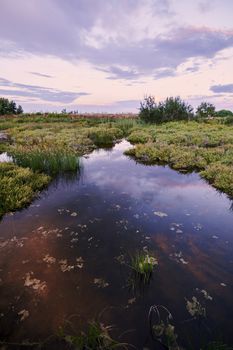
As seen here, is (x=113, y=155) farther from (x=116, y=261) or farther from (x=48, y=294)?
(x=48, y=294)

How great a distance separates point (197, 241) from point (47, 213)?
13.6 feet

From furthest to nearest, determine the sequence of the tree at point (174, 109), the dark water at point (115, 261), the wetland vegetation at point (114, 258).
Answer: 1. the tree at point (174, 109)
2. the dark water at point (115, 261)
3. the wetland vegetation at point (114, 258)

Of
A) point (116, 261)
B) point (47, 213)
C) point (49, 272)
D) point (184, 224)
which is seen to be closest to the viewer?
point (49, 272)

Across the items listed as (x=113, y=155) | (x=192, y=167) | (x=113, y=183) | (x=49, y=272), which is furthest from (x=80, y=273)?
(x=113, y=155)

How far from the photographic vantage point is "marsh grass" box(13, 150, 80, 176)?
10198 mm

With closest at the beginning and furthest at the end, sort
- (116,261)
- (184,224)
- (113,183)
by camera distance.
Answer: (116,261)
(184,224)
(113,183)

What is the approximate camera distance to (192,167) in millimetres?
11695

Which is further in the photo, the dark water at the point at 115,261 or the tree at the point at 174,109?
the tree at the point at 174,109

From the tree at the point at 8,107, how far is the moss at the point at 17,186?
119ft

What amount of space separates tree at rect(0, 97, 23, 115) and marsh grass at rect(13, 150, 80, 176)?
115ft

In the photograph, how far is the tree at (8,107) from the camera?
40700mm

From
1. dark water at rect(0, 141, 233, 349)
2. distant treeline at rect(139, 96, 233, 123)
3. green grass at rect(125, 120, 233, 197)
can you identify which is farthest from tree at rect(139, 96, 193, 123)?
dark water at rect(0, 141, 233, 349)

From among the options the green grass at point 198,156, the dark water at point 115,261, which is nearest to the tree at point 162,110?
the green grass at point 198,156

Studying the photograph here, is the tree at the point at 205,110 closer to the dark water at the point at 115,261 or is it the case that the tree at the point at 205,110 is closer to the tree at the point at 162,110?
the tree at the point at 162,110
